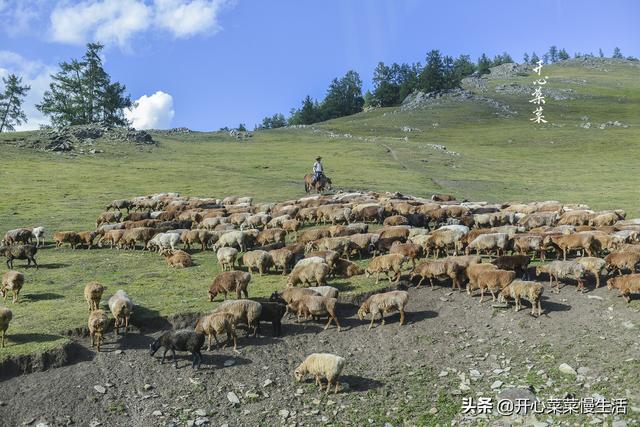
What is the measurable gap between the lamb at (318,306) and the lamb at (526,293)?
491 centimetres

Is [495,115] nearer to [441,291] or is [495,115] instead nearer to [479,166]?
[479,166]

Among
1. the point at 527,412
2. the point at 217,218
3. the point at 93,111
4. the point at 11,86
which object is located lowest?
the point at 527,412

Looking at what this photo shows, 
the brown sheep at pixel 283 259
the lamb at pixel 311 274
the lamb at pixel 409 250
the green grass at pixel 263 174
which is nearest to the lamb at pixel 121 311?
the green grass at pixel 263 174

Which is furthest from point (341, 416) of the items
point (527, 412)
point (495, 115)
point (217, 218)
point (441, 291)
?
point (495, 115)

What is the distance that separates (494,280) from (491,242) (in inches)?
198

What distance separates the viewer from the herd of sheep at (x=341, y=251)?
14.8 m

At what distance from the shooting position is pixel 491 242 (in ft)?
68.2

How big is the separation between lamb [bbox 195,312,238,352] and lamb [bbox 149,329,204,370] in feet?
2.19

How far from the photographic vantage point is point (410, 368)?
41.9 feet

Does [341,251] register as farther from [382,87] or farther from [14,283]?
[382,87]

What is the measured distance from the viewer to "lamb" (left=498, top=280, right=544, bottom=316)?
583 inches

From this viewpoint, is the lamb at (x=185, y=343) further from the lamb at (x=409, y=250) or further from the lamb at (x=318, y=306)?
the lamb at (x=409, y=250)

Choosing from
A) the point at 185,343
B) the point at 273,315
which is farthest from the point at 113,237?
the point at 185,343

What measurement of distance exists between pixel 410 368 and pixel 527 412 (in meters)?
2.95
